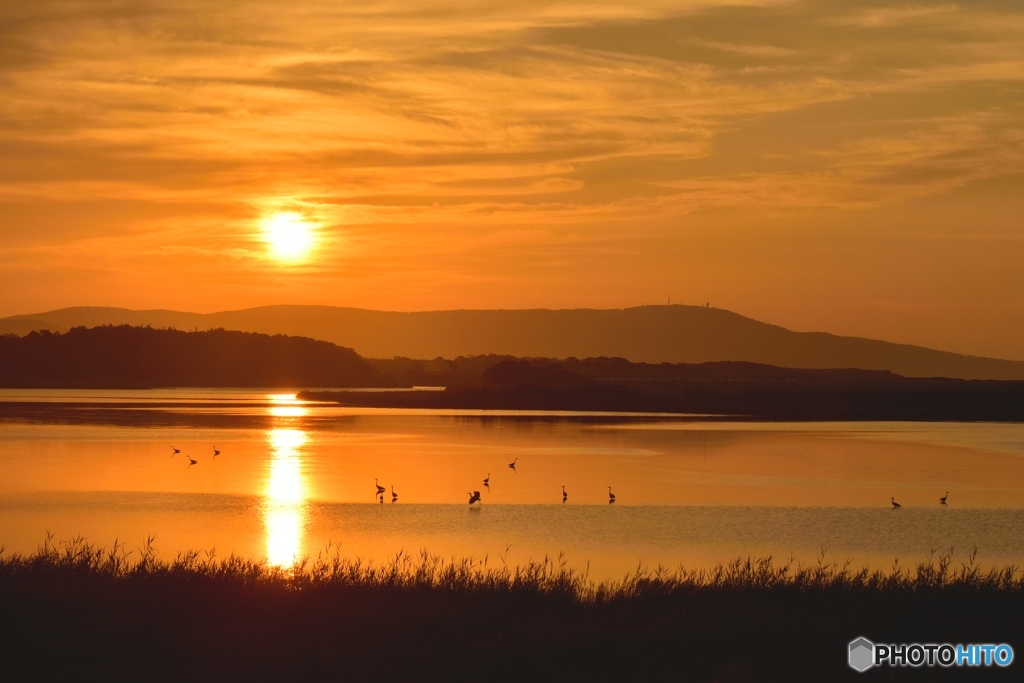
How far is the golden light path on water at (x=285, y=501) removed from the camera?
81.3 ft

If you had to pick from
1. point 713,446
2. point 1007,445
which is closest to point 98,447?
point 713,446

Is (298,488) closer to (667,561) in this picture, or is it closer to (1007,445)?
(667,561)

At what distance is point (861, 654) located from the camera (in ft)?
46.6

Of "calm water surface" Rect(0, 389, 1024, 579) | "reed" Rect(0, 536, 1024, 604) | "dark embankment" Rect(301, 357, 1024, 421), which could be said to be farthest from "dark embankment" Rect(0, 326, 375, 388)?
"reed" Rect(0, 536, 1024, 604)

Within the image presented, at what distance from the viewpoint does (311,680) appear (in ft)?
41.7

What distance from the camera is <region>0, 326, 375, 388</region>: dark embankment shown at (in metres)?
171

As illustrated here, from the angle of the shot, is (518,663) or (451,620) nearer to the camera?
(518,663)

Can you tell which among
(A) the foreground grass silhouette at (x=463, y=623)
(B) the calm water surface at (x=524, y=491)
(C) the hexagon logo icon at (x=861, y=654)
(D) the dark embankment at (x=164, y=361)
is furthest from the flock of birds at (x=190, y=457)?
(D) the dark embankment at (x=164, y=361)

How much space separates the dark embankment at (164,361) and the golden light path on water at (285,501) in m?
119

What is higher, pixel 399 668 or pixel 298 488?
pixel 298 488

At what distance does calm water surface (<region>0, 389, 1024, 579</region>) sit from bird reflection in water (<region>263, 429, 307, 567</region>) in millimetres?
144

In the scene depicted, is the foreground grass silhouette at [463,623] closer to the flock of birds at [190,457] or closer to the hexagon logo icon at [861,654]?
the hexagon logo icon at [861,654]

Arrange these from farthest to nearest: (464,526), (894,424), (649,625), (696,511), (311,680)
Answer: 1. (894,424)
2. (696,511)
3. (464,526)
4. (649,625)
5. (311,680)

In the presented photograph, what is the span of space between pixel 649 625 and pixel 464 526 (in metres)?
14.6
